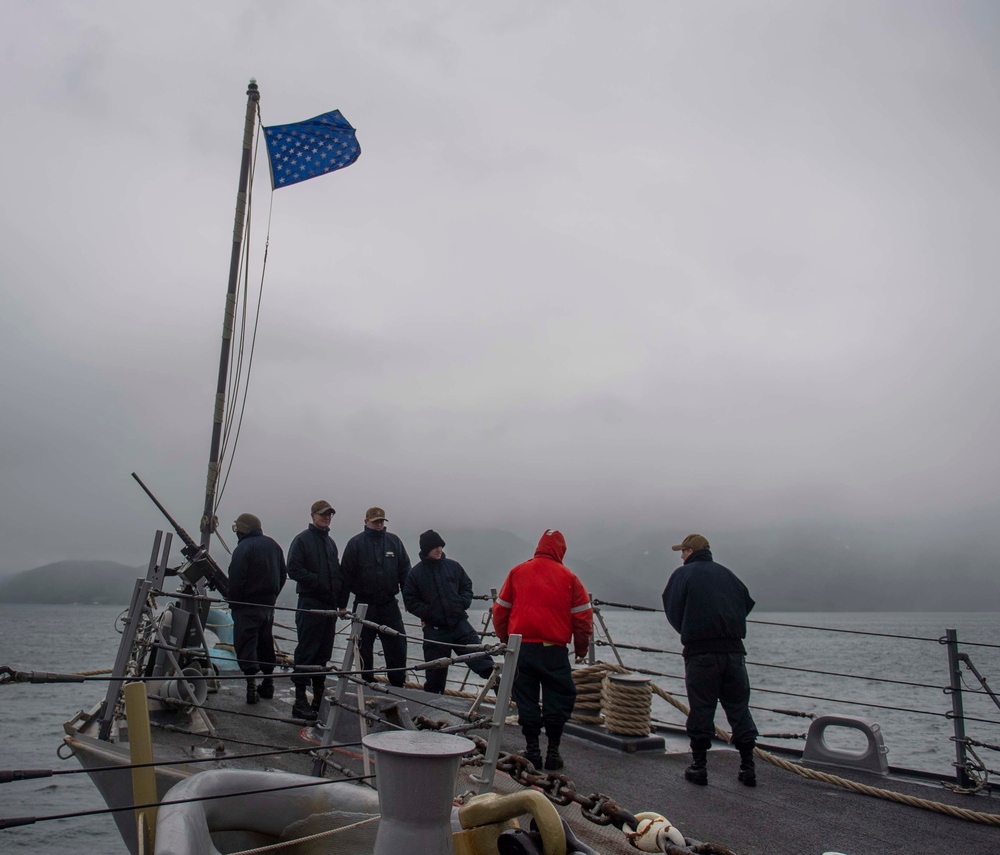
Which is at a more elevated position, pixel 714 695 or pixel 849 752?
pixel 714 695

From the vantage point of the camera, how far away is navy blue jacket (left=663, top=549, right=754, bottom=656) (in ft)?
18.9

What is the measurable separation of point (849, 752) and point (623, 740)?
1763 millimetres

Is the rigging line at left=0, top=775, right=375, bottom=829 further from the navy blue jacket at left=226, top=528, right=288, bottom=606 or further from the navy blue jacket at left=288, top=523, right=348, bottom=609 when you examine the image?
the navy blue jacket at left=226, top=528, right=288, bottom=606

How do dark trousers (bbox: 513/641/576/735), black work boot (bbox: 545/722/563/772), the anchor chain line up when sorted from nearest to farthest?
1. the anchor chain
2. dark trousers (bbox: 513/641/576/735)
3. black work boot (bbox: 545/722/563/772)

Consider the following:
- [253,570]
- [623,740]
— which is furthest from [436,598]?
[623,740]

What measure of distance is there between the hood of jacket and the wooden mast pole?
4039 mm

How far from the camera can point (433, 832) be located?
8.44 feet

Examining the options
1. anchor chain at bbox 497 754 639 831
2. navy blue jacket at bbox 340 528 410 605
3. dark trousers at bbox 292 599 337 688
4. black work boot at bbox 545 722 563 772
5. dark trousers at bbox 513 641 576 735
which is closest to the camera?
anchor chain at bbox 497 754 639 831

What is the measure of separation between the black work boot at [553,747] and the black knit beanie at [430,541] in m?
2.45

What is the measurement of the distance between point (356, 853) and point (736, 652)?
11.9 ft

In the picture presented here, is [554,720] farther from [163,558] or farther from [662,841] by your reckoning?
[163,558]

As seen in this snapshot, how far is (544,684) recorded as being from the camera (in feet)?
19.0

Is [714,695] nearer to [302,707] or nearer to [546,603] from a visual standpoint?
[546,603]

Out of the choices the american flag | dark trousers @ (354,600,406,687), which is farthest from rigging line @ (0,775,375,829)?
the american flag
